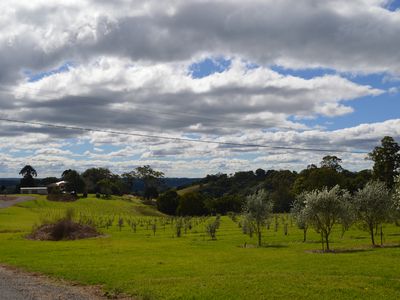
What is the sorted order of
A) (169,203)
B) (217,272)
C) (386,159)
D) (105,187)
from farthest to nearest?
(105,187) < (169,203) < (386,159) < (217,272)

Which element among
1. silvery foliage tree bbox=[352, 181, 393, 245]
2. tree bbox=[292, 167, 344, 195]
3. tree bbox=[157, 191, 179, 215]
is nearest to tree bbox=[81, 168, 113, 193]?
tree bbox=[157, 191, 179, 215]

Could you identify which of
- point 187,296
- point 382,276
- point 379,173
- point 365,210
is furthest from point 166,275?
point 379,173

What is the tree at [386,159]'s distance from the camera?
70750 mm

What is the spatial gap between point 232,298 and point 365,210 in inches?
1186

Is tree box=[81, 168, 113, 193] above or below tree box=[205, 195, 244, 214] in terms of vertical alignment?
above

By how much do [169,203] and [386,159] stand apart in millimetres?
63761

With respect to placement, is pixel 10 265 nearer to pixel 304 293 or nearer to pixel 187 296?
pixel 187 296

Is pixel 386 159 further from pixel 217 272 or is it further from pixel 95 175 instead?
pixel 95 175

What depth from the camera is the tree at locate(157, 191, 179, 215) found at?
122 meters

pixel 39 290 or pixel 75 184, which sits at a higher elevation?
pixel 75 184

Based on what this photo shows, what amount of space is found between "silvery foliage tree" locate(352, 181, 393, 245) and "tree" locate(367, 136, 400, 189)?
28.0 meters

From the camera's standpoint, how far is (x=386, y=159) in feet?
234

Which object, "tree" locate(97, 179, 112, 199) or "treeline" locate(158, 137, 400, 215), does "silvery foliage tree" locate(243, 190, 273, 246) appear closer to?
"treeline" locate(158, 137, 400, 215)

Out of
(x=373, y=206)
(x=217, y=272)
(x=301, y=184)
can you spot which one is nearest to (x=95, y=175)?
(x=301, y=184)
